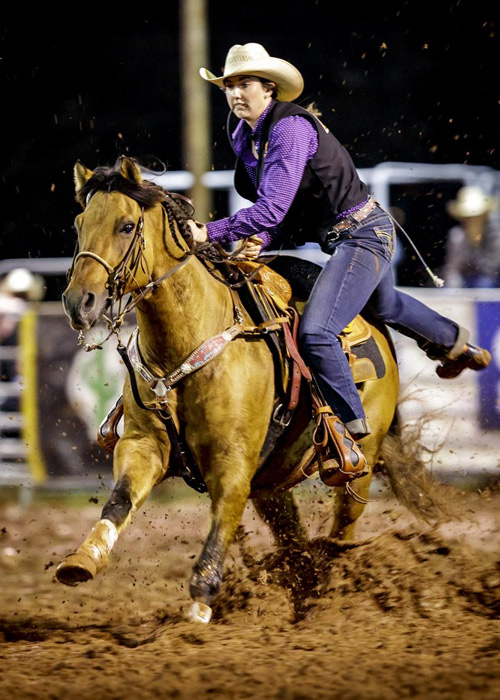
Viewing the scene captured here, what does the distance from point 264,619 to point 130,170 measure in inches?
85.8

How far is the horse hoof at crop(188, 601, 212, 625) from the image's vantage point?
3.93 m

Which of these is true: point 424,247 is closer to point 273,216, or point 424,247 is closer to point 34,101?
point 34,101

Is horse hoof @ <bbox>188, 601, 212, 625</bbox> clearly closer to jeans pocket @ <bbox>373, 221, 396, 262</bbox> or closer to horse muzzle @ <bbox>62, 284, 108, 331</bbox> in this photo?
horse muzzle @ <bbox>62, 284, 108, 331</bbox>

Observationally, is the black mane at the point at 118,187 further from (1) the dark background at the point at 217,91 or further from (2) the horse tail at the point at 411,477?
(1) the dark background at the point at 217,91

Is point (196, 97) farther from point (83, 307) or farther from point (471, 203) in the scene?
point (83, 307)

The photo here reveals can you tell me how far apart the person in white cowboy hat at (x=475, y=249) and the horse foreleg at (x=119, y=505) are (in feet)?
14.4

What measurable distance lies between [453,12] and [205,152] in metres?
5.40

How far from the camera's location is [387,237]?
4836mm

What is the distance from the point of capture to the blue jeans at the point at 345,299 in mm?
4523

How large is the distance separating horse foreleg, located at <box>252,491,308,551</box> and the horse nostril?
5.77 ft

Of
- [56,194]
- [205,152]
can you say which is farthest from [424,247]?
[56,194]

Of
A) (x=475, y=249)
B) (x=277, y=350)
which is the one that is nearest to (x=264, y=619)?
(x=277, y=350)

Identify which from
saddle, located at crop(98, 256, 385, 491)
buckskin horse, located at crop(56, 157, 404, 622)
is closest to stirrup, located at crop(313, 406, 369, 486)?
saddle, located at crop(98, 256, 385, 491)

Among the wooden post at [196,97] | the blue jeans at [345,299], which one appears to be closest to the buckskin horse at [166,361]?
the blue jeans at [345,299]
